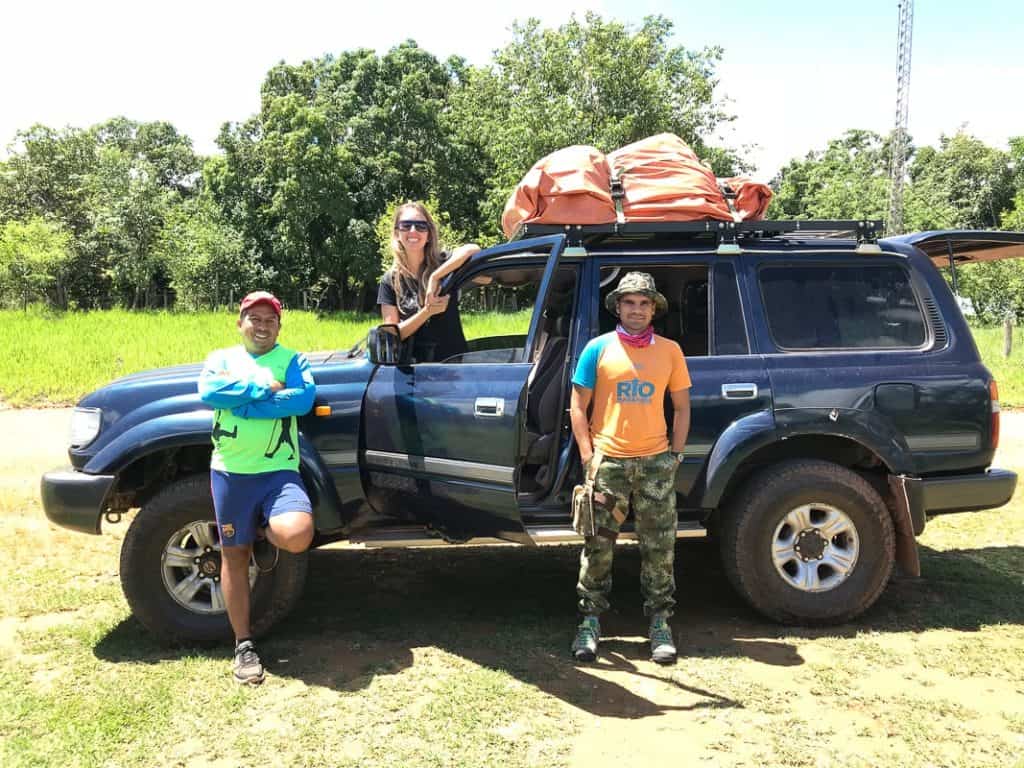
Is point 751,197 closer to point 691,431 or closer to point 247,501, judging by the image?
point 691,431

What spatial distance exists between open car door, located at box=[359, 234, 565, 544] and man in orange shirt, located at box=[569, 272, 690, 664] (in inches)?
14.1

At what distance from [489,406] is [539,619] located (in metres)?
1.33

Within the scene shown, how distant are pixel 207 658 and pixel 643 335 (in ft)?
8.70

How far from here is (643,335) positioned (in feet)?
12.1

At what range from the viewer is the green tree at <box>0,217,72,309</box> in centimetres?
3600

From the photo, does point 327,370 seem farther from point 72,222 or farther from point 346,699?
point 72,222

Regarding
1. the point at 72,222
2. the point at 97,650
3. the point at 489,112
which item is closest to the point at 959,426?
the point at 97,650

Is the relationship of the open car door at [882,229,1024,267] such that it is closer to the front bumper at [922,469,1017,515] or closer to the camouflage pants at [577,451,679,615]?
the front bumper at [922,469,1017,515]

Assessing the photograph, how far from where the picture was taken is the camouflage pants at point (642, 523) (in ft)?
12.1

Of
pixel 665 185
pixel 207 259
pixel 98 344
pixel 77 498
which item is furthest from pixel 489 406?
pixel 207 259

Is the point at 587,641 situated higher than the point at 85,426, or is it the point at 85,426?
the point at 85,426

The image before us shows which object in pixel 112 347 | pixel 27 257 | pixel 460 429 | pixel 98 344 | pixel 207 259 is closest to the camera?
pixel 460 429

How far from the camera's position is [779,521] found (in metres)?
4.06

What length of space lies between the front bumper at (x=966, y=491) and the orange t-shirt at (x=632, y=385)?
5.01 feet
